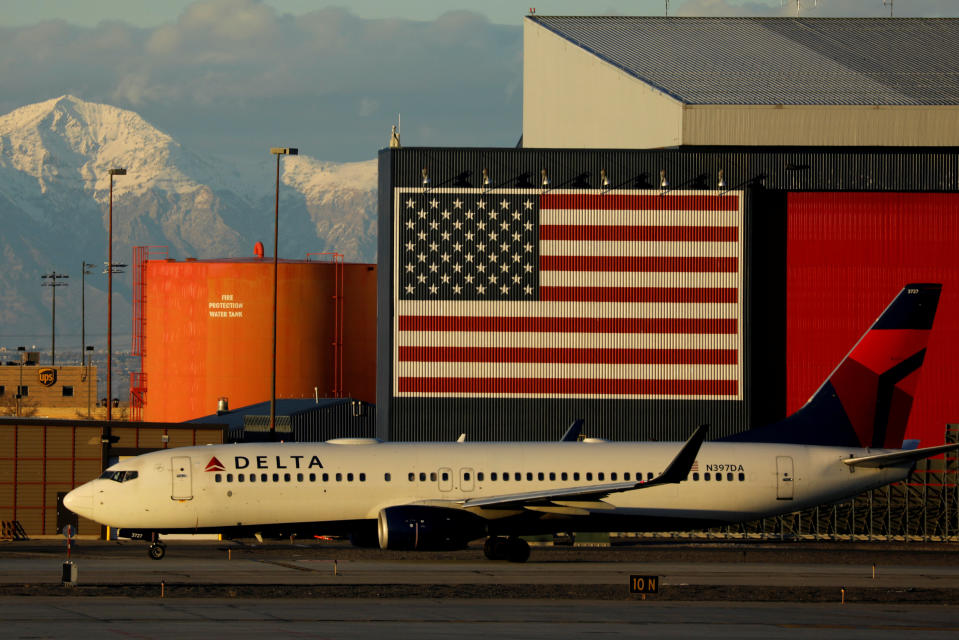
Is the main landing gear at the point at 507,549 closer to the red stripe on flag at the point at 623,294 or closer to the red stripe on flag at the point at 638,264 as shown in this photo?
the red stripe on flag at the point at 623,294

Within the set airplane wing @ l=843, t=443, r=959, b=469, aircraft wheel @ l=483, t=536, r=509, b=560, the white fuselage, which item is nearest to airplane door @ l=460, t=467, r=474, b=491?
the white fuselage

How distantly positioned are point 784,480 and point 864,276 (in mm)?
23017

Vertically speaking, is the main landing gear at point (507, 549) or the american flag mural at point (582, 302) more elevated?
the american flag mural at point (582, 302)

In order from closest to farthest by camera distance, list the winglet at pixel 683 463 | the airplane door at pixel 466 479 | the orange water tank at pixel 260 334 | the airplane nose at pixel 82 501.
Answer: the winglet at pixel 683 463 < the airplane nose at pixel 82 501 < the airplane door at pixel 466 479 < the orange water tank at pixel 260 334

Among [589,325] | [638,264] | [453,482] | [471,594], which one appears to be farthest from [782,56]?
[471,594]

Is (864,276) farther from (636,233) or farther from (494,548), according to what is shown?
(494,548)

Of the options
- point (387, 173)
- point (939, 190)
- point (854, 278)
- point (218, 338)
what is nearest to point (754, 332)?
point (854, 278)

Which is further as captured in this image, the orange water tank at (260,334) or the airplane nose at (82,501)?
the orange water tank at (260,334)

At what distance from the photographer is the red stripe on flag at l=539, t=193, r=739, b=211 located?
6575cm

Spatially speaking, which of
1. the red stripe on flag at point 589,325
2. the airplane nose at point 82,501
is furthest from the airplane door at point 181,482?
the red stripe on flag at point 589,325

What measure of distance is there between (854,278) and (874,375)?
19.2m

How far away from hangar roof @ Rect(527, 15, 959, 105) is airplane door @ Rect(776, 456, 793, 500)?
25.8 m

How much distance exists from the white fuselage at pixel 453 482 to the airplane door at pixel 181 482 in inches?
1.2

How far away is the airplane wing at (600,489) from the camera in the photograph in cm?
4131
